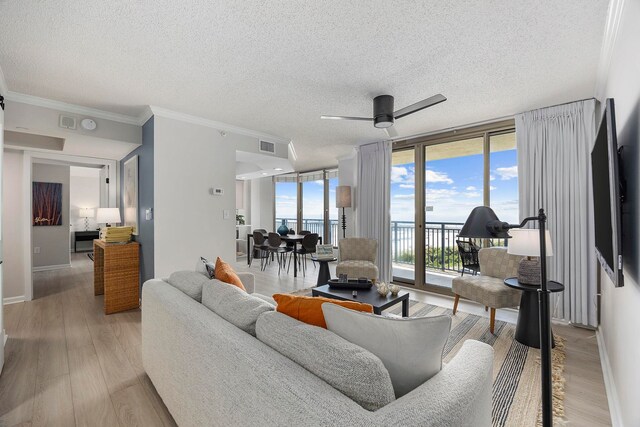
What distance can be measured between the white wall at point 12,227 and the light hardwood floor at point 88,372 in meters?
0.29

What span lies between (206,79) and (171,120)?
1.15 metres

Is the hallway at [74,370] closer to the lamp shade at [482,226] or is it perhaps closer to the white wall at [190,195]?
the white wall at [190,195]

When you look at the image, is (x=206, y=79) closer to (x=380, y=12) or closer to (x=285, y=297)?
(x=380, y=12)

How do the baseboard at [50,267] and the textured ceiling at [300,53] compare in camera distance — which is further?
the baseboard at [50,267]

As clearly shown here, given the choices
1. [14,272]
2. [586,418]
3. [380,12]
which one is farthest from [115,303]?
[586,418]

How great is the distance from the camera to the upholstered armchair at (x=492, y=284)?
2.84 meters

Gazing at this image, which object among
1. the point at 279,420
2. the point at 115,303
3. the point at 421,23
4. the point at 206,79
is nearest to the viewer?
the point at 279,420

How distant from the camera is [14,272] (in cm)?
378

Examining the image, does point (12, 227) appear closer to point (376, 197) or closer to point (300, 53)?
point (300, 53)

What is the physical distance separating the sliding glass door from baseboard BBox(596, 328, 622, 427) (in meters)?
1.76

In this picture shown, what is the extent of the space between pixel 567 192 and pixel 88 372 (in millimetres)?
4757

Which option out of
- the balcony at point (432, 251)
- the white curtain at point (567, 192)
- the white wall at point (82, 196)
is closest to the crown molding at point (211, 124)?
the balcony at point (432, 251)

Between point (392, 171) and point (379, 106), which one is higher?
point (379, 106)

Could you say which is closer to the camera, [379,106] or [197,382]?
[197,382]
